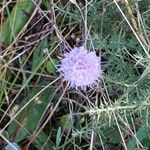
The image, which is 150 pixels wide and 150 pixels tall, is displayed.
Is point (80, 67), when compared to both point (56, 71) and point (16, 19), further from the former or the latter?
point (16, 19)

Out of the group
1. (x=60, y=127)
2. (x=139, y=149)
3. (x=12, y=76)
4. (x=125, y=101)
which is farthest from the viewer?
(x=12, y=76)

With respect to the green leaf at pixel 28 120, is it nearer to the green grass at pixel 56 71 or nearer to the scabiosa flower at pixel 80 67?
the green grass at pixel 56 71

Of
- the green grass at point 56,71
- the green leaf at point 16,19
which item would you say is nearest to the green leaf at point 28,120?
the green grass at point 56,71

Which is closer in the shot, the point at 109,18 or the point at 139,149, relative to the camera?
the point at 139,149

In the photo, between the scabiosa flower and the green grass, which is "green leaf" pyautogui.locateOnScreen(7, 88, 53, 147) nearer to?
the green grass

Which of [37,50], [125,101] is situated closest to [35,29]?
[37,50]

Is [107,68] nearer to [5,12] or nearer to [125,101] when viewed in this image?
[125,101]
